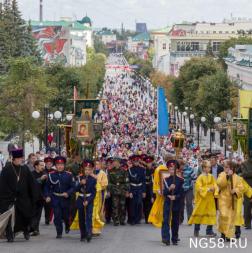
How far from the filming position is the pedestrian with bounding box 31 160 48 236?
18.4 m

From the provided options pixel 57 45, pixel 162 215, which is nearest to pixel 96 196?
pixel 162 215

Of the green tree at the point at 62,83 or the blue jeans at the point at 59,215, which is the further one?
the green tree at the point at 62,83

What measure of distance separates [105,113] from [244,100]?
6502cm

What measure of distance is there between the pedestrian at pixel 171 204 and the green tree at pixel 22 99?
40167mm

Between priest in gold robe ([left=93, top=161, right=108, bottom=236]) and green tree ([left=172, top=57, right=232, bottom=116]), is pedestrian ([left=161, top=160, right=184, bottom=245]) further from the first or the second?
green tree ([left=172, top=57, right=232, bottom=116])

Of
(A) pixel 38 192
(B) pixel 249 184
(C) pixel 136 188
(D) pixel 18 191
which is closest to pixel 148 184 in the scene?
(C) pixel 136 188

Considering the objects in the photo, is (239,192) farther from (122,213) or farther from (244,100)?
(244,100)

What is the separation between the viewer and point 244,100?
39.3m

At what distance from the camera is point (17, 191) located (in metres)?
18.0

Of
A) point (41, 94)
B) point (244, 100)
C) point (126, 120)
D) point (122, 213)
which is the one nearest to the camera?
point (122, 213)

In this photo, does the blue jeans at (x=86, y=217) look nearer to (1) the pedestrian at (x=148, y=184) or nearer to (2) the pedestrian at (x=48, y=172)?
(2) the pedestrian at (x=48, y=172)

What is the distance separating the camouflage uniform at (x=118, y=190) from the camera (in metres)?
22.5

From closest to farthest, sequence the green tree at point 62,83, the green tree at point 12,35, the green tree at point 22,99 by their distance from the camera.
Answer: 1. the green tree at point 22,99
2. the green tree at point 62,83
3. the green tree at point 12,35

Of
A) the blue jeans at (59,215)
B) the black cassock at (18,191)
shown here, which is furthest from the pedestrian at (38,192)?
the blue jeans at (59,215)
